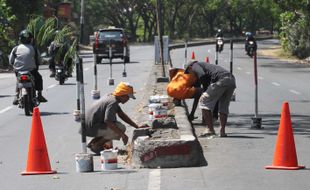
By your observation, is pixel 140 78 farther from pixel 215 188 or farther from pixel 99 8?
pixel 99 8

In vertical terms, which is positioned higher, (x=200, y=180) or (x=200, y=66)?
(x=200, y=66)

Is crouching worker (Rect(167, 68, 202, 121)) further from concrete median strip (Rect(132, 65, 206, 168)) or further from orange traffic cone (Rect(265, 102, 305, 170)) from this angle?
orange traffic cone (Rect(265, 102, 305, 170))

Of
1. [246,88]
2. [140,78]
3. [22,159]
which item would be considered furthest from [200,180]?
[140,78]

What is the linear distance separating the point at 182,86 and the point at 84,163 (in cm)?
439

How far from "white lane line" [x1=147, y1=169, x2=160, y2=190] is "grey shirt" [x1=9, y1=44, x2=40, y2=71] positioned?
855cm

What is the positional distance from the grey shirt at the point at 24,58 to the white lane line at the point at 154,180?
8553 millimetres

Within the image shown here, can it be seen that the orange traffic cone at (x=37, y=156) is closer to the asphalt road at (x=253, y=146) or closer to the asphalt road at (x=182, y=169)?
the asphalt road at (x=182, y=169)

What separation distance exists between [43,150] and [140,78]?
20996mm

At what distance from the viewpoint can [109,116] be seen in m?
11.9

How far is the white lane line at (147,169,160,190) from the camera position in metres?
9.50

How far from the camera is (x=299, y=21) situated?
53.6 m

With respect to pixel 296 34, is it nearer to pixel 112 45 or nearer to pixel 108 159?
pixel 112 45

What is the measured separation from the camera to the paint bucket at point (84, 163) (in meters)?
10.6

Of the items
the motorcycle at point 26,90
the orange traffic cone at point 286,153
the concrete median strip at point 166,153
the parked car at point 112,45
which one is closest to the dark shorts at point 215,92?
the concrete median strip at point 166,153
